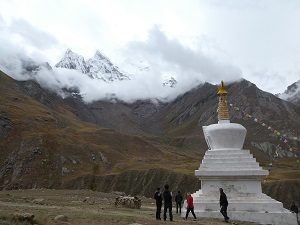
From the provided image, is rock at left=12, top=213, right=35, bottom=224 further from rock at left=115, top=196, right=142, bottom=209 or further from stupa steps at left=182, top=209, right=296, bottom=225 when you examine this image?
rock at left=115, top=196, right=142, bottom=209

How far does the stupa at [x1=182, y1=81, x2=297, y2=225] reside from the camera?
2575 centimetres

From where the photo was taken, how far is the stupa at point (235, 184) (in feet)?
84.5

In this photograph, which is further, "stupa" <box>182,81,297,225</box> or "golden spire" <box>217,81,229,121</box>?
"golden spire" <box>217,81,229,121</box>

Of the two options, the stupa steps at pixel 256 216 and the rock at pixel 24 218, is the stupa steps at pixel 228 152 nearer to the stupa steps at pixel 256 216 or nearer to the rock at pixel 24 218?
the stupa steps at pixel 256 216

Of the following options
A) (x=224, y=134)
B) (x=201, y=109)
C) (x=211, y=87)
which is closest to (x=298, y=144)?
(x=201, y=109)

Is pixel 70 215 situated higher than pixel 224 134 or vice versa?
pixel 224 134

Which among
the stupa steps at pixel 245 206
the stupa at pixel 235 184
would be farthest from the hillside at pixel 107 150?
the stupa steps at pixel 245 206

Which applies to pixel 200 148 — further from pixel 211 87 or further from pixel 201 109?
A: pixel 211 87

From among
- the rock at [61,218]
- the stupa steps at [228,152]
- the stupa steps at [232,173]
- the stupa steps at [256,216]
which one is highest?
the stupa steps at [228,152]

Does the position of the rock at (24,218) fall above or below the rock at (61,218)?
below

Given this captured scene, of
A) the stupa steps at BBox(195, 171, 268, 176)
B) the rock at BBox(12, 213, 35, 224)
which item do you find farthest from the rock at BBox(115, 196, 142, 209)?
the rock at BBox(12, 213, 35, 224)

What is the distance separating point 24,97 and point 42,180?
5598 cm

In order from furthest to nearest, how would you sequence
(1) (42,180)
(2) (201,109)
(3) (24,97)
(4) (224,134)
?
(2) (201,109), (3) (24,97), (1) (42,180), (4) (224,134)

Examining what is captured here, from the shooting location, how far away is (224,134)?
28312 millimetres
